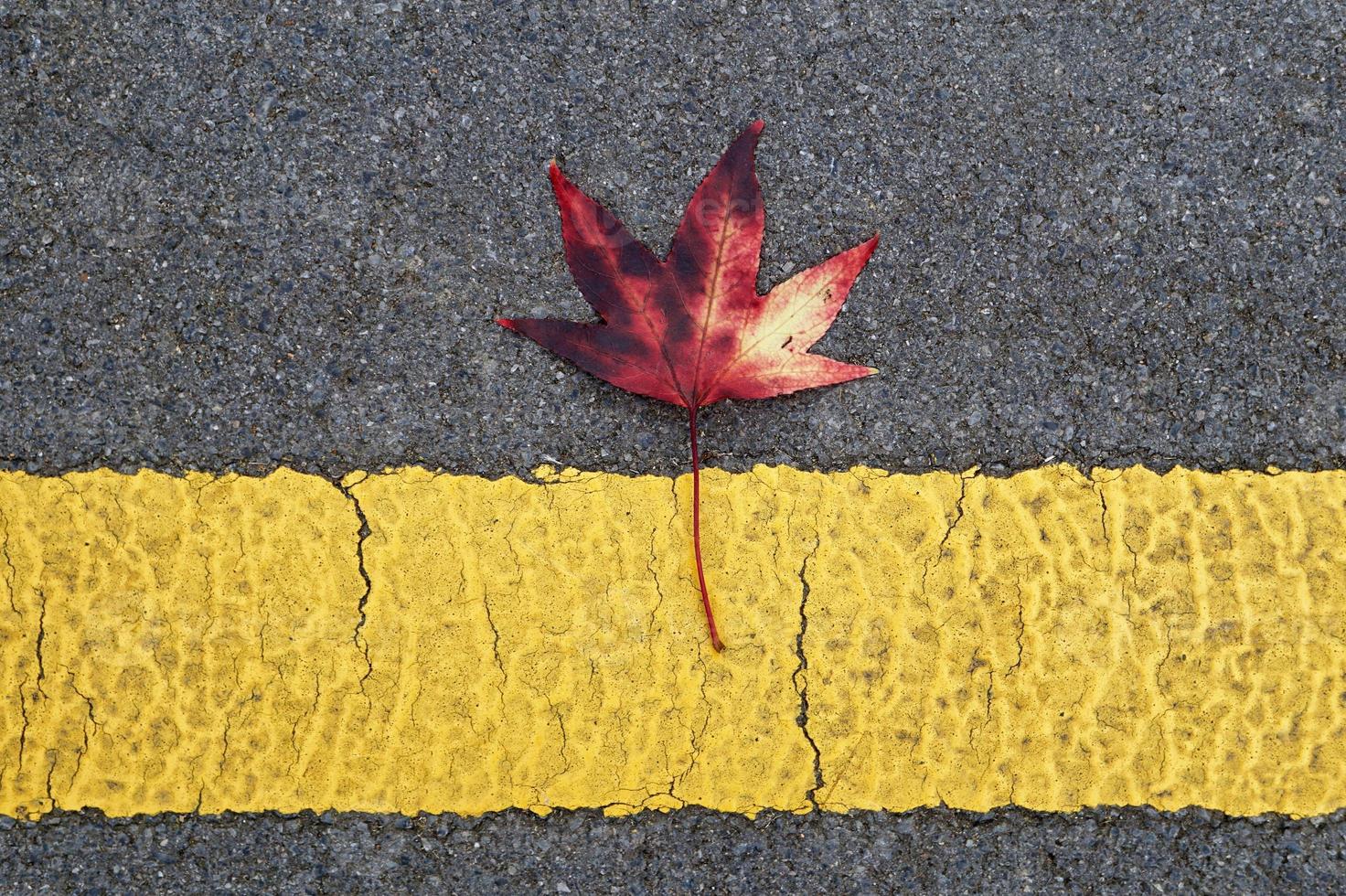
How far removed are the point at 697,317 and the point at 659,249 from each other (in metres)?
0.18

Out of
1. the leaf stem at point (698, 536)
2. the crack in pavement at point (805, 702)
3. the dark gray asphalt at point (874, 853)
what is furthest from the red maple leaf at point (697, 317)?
the dark gray asphalt at point (874, 853)

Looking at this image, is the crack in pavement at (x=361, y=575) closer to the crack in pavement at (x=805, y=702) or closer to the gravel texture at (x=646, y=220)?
the gravel texture at (x=646, y=220)

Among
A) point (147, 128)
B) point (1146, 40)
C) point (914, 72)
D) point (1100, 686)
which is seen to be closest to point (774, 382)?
point (914, 72)

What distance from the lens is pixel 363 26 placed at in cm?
177

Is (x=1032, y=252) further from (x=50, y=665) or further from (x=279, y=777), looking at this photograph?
(x=50, y=665)

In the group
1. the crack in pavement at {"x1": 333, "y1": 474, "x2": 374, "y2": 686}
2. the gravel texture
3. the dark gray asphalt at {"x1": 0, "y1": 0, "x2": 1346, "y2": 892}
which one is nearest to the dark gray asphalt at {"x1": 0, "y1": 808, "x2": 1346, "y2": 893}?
the dark gray asphalt at {"x1": 0, "y1": 0, "x2": 1346, "y2": 892}

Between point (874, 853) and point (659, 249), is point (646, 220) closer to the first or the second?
point (659, 249)

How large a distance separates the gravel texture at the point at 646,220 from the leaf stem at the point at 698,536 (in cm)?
6

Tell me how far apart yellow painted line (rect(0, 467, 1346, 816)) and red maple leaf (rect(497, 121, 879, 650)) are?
0.18 metres

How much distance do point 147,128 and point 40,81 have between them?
23cm

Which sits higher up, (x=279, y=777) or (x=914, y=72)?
(x=914, y=72)

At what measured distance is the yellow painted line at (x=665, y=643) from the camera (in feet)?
→ 5.43

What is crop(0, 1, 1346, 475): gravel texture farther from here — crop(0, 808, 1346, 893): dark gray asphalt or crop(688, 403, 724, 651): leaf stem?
crop(0, 808, 1346, 893): dark gray asphalt

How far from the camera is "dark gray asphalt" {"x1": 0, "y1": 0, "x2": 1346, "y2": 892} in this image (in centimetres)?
169
